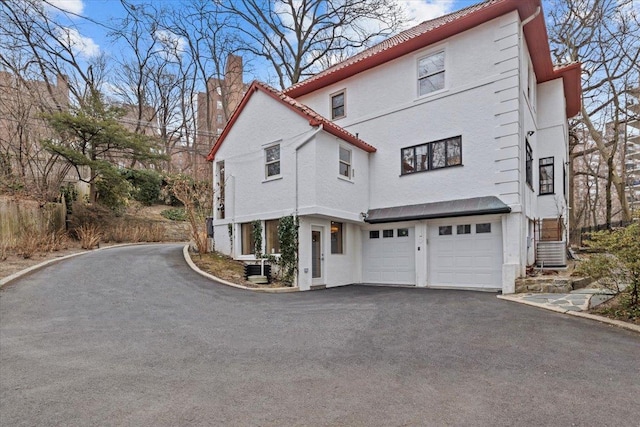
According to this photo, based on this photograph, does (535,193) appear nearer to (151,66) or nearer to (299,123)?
(299,123)

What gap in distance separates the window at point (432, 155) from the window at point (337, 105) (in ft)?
11.3

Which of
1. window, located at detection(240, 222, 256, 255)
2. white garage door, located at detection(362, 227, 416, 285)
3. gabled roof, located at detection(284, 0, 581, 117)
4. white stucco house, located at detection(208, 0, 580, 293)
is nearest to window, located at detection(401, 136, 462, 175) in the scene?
white stucco house, located at detection(208, 0, 580, 293)

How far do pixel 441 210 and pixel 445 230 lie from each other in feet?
2.58

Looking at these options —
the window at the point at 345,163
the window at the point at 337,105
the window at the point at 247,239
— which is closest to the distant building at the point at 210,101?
the window at the point at 337,105

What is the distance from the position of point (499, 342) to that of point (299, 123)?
28.3ft

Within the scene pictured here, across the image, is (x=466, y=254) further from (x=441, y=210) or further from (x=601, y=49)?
(x=601, y=49)

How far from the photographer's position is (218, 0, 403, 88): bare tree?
21.1 meters

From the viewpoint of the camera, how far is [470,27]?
35.0 ft

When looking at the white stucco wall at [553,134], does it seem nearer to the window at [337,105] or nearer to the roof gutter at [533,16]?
the roof gutter at [533,16]

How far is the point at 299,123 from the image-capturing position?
1138 cm

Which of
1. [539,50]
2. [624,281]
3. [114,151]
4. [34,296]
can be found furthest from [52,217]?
[539,50]

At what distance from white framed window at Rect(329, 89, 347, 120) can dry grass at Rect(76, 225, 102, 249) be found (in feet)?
37.9

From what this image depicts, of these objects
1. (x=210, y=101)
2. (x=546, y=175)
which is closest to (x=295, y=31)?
(x=210, y=101)

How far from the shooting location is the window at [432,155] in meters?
11.0
